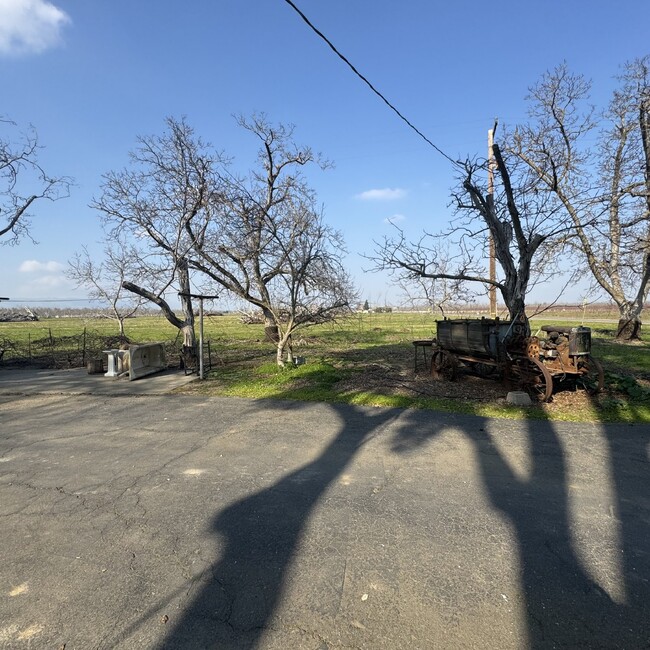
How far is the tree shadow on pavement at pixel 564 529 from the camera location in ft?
7.61

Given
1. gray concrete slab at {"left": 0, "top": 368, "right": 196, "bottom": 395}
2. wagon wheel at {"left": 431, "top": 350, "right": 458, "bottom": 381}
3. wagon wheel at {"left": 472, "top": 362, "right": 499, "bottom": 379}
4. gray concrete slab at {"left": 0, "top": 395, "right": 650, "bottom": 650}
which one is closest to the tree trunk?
wagon wheel at {"left": 472, "top": 362, "right": 499, "bottom": 379}

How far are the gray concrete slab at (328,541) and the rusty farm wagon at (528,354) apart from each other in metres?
1.97

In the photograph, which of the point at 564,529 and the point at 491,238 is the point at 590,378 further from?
the point at 564,529

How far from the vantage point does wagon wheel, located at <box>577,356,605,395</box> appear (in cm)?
788

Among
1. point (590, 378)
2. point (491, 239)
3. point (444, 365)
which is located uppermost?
point (491, 239)

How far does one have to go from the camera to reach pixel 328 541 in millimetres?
3219

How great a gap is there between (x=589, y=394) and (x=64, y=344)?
79.7 feet

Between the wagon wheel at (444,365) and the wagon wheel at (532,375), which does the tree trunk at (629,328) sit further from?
the wagon wheel at (532,375)

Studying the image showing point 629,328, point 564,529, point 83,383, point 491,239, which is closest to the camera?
point 564,529

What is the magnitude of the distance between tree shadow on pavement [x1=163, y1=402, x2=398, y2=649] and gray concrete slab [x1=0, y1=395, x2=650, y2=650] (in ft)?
0.04

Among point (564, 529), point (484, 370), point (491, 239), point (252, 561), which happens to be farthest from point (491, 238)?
point (252, 561)

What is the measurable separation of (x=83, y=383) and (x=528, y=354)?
10400 mm

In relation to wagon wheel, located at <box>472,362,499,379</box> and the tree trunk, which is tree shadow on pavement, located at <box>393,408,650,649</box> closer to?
wagon wheel, located at <box>472,362,499,379</box>

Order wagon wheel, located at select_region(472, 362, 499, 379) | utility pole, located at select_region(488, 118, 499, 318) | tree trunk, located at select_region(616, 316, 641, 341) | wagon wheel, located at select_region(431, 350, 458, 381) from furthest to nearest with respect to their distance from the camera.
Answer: tree trunk, located at select_region(616, 316, 641, 341) < utility pole, located at select_region(488, 118, 499, 318) < wagon wheel, located at select_region(431, 350, 458, 381) < wagon wheel, located at select_region(472, 362, 499, 379)
